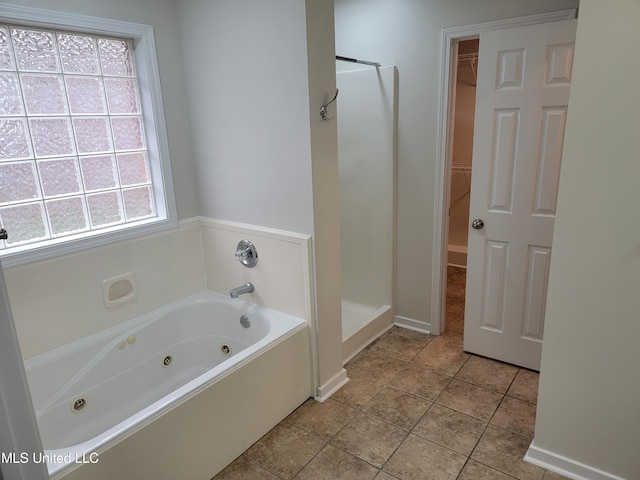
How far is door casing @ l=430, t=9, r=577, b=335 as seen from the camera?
246 centimetres

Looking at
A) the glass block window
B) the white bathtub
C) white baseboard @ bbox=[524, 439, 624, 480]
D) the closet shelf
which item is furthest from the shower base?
the closet shelf

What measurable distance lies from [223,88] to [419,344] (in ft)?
6.84

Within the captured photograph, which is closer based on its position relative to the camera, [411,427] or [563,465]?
[563,465]

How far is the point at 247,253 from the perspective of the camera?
2582mm

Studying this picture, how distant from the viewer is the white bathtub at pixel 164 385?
1.71m

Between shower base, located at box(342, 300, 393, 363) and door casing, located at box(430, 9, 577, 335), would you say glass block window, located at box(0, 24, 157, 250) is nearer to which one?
shower base, located at box(342, 300, 393, 363)

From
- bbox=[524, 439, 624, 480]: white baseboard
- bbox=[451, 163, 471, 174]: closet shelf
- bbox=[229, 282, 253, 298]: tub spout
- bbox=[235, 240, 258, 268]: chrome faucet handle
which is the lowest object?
bbox=[524, 439, 624, 480]: white baseboard

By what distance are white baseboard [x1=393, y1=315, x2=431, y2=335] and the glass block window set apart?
1.94 m

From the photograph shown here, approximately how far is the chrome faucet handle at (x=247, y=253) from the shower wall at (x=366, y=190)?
0.84m

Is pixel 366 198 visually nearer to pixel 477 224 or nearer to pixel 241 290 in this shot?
pixel 477 224

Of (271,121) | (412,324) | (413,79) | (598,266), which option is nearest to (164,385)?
(271,121)

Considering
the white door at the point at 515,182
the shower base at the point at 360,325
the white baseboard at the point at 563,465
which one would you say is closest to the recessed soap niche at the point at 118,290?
the shower base at the point at 360,325

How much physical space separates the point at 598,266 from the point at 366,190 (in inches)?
68.5

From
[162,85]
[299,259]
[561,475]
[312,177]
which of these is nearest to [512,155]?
[312,177]
